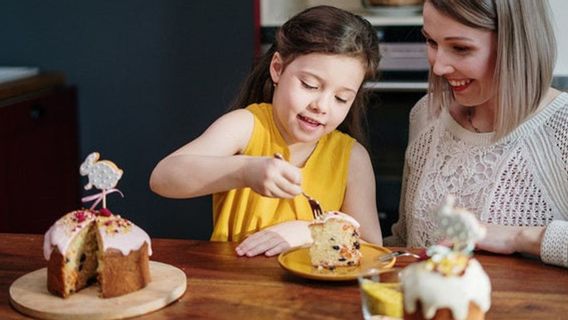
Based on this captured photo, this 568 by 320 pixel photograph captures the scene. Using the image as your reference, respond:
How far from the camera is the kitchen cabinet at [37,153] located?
3.07 meters

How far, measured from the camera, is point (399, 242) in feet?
7.13

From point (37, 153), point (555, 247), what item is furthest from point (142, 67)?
point (555, 247)

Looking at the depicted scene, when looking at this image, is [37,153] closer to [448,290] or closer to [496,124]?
[496,124]

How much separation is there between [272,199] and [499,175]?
51 centimetres

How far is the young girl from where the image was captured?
1688 mm

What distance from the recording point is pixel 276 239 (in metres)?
1.65

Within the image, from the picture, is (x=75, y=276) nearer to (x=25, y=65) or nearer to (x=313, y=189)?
(x=313, y=189)

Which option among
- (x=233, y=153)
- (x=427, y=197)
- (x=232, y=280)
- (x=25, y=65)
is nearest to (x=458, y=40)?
(x=427, y=197)

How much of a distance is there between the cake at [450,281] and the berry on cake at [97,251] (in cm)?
51

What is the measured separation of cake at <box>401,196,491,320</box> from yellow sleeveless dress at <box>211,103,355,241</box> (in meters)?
0.78

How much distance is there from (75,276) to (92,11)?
7.26 feet

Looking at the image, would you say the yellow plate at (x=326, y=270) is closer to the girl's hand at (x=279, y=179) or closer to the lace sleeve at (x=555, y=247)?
the girl's hand at (x=279, y=179)

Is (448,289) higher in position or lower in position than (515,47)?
lower

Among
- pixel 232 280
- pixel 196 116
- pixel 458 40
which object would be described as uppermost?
pixel 458 40
